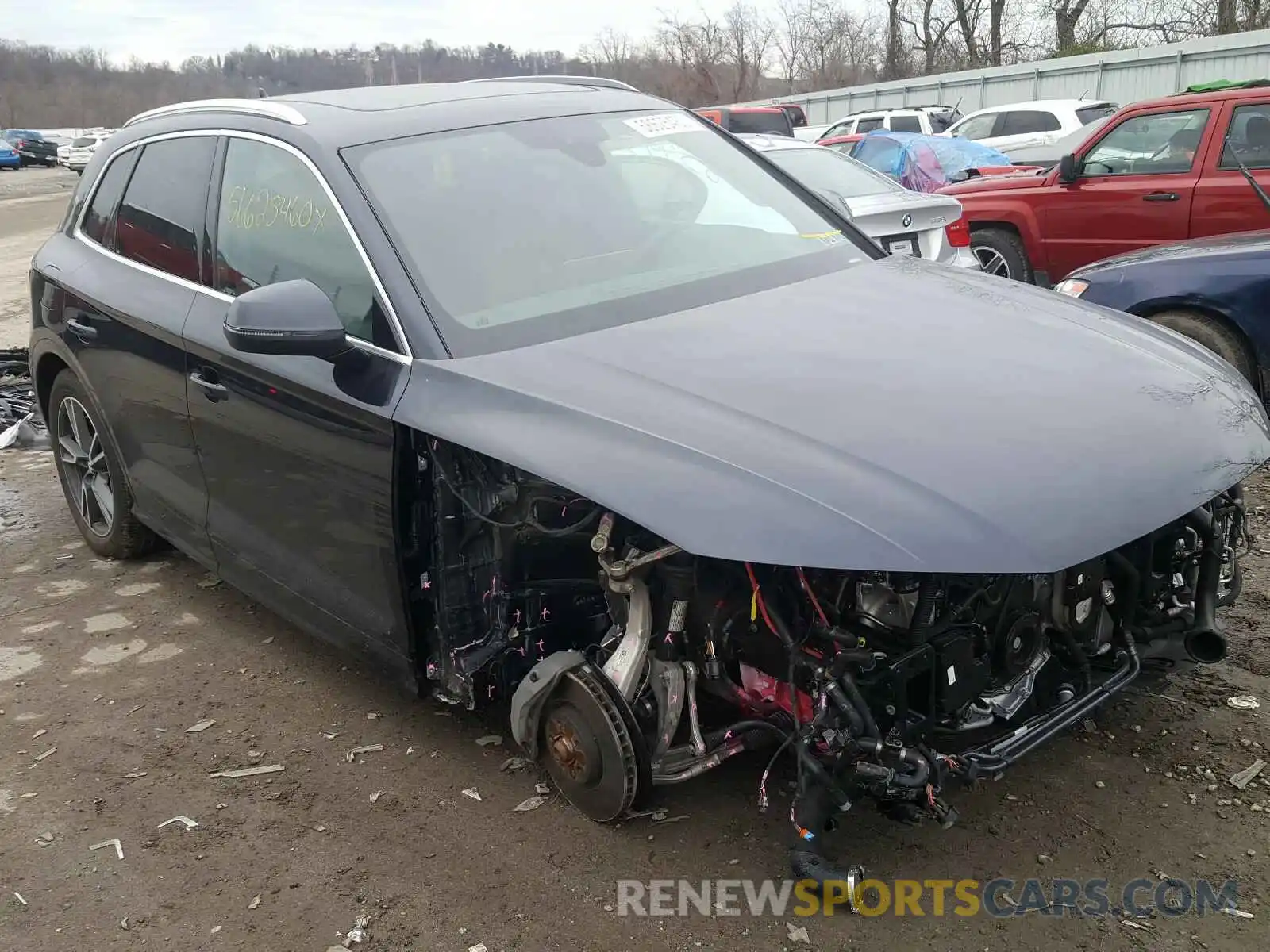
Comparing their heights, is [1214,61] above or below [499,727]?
above

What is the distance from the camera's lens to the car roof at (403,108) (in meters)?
3.54

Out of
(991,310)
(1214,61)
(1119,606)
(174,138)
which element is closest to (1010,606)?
(1119,606)

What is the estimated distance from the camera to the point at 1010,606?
8.95 ft

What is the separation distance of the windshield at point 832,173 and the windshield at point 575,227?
3778 mm

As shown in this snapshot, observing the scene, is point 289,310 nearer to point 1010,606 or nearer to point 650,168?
point 650,168

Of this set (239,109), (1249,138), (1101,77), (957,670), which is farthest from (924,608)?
(1101,77)

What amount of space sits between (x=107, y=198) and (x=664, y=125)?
2.30 meters

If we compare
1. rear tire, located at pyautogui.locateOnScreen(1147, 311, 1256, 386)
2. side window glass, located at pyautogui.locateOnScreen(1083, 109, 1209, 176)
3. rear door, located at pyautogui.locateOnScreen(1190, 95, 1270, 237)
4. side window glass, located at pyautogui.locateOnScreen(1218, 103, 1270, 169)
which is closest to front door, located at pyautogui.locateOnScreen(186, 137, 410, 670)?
rear tire, located at pyautogui.locateOnScreen(1147, 311, 1256, 386)

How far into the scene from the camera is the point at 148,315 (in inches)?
159

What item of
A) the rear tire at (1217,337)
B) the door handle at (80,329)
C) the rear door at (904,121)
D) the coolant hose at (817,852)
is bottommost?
the coolant hose at (817,852)

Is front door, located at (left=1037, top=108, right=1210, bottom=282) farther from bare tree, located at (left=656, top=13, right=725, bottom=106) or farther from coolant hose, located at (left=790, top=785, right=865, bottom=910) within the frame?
bare tree, located at (left=656, top=13, right=725, bottom=106)

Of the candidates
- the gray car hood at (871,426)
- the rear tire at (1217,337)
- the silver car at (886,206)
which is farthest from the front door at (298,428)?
the rear tire at (1217,337)

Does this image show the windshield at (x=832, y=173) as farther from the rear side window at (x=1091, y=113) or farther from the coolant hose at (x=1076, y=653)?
the rear side window at (x=1091, y=113)

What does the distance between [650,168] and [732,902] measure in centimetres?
230
